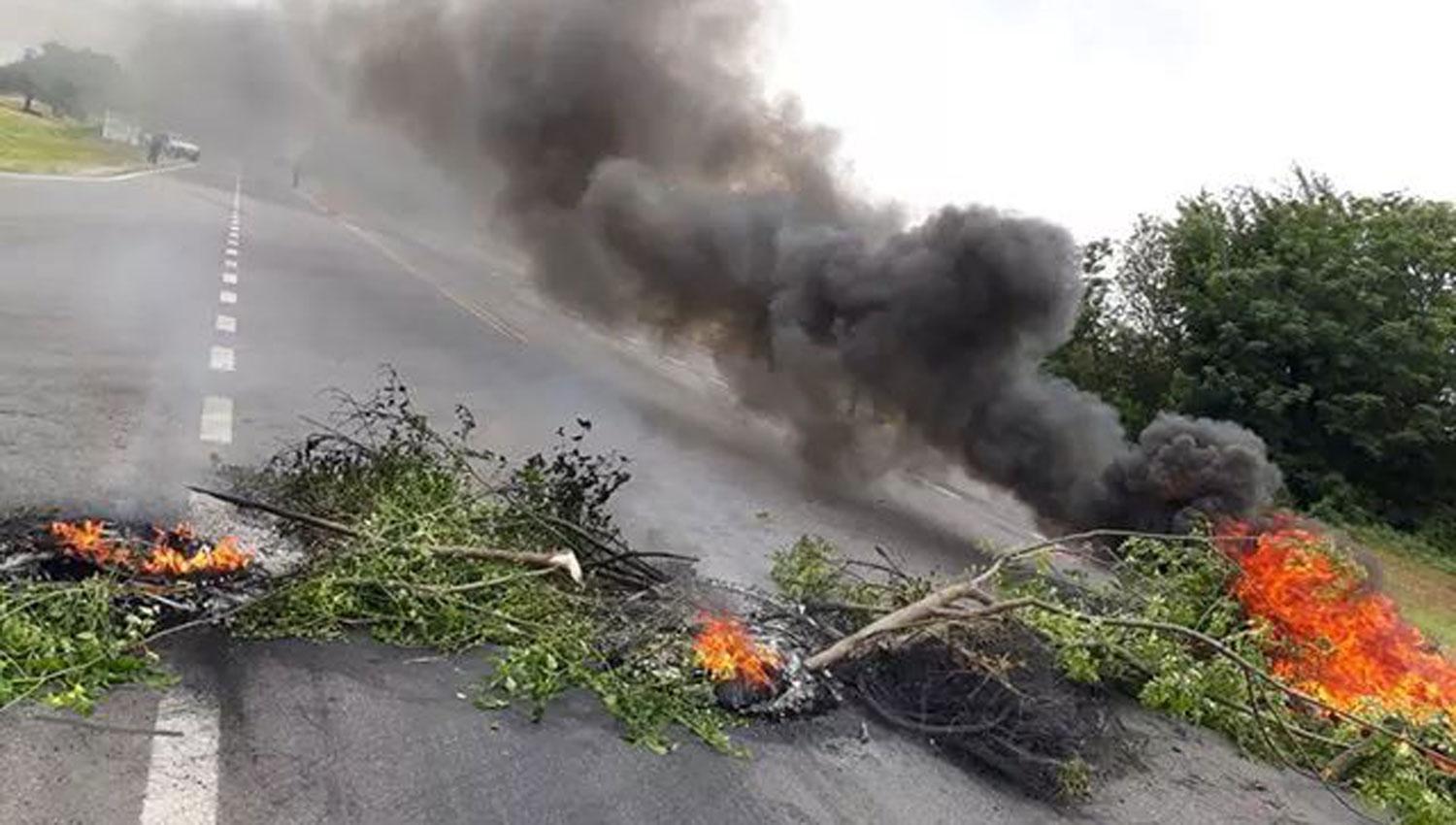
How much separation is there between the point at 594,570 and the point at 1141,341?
15288 mm

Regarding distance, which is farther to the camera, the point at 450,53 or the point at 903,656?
the point at 450,53

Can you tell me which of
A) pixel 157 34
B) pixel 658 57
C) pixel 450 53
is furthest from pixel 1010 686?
pixel 157 34

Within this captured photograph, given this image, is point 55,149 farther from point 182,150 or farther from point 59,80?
point 59,80

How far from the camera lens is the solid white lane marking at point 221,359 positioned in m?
9.90

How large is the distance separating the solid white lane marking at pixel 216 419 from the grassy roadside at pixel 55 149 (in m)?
21.6

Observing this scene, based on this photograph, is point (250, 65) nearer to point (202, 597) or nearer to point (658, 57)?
point (658, 57)

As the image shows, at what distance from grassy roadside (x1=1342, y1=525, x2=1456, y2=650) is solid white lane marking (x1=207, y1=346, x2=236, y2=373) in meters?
11.7

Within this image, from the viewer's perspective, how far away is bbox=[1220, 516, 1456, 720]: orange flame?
6.25 meters

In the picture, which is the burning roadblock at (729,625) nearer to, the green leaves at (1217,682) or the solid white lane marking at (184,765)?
the green leaves at (1217,682)

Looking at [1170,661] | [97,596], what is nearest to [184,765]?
[97,596]

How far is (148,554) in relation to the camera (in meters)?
4.98

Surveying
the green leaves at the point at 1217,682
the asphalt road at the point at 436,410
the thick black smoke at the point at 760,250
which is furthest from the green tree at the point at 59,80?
Result: the green leaves at the point at 1217,682

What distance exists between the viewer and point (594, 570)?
5.82 metres

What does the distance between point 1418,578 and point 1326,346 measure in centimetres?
344
